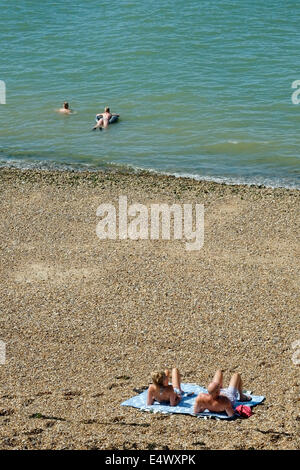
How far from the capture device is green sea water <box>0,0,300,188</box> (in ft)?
91.3

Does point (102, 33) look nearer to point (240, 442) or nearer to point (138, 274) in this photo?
point (138, 274)

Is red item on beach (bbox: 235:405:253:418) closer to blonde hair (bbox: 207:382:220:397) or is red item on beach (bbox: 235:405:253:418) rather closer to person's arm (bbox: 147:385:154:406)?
blonde hair (bbox: 207:382:220:397)

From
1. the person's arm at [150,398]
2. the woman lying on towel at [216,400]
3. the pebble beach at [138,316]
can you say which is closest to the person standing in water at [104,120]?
the pebble beach at [138,316]

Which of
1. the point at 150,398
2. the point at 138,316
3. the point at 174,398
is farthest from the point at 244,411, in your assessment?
the point at 138,316

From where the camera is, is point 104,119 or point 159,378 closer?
point 159,378

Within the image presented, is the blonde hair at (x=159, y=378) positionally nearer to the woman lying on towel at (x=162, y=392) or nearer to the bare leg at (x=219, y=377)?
the woman lying on towel at (x=162, y=392)

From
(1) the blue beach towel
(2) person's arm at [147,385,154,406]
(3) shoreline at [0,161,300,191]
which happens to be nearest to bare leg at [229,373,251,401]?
(1) the blue beach towel

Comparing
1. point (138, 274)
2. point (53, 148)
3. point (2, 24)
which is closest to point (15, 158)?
point (53, 148)

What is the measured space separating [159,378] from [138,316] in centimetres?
356

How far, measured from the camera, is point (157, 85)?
33.7m

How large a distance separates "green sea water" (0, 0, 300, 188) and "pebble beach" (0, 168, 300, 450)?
13.7 feet

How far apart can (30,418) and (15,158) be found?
56.6ft

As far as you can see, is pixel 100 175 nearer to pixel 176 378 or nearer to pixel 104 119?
Result: pixel 104 119

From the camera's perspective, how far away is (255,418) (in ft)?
40.1
